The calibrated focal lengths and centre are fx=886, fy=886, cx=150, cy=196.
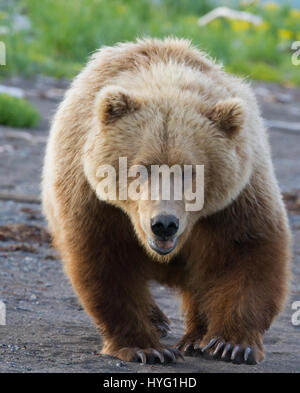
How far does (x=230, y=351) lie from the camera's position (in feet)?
15.7

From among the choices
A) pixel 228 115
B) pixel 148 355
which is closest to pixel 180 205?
pixel 228 115

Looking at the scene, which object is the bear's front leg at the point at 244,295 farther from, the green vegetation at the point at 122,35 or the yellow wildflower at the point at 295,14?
the yellow wildflower at the point at 295,14

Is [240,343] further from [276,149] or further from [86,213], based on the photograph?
[276,149]

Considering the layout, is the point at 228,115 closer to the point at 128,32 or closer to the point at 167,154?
the point at 167,154

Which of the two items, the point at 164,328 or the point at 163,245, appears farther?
the point at 164,328

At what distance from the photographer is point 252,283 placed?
15.7 ft

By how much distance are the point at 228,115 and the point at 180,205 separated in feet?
1.78

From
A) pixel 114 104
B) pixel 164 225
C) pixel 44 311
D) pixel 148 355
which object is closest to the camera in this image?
pixel 164 225

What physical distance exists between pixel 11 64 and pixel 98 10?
13.8ft

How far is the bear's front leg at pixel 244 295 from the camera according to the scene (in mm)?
4789

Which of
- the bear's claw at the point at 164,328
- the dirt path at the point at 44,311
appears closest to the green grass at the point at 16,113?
the dirt path at the point at 44,311

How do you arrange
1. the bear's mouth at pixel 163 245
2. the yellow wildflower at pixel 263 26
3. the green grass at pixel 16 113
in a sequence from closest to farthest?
the bear's mouth at pixel 163 245 < the green grass at pixel 16 113 < the yellow wildflower at pixel 263 26

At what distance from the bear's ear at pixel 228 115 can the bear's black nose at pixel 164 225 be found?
2.06 feet
